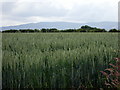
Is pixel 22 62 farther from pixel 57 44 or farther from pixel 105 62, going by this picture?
pixel 57 44

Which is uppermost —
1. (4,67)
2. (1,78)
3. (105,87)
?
(4,67)

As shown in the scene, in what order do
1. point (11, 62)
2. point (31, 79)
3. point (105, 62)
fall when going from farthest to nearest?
point (105, 62) < point (11, 62) < point (31, 79)

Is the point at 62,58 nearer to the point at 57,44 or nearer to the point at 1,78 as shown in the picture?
the point at 1,78

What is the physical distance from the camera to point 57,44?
3.68m

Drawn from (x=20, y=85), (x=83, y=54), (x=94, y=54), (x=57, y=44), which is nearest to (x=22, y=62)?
(x=20, y=85)

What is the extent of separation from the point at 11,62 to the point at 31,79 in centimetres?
36

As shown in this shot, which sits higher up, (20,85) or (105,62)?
(105,62)

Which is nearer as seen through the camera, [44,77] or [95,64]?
[44,77]

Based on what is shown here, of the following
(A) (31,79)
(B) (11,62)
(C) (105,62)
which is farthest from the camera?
(C) (105,62)

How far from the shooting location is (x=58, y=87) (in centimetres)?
192

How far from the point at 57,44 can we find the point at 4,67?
71.7 inches

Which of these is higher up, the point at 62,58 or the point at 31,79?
the point at 62,58

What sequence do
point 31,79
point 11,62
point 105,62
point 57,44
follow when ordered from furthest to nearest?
1. point 57,44
2. point 105,62
3. point 11,62
4. point 31,79

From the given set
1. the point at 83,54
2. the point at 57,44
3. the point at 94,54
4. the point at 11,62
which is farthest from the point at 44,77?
the point at 57,44
